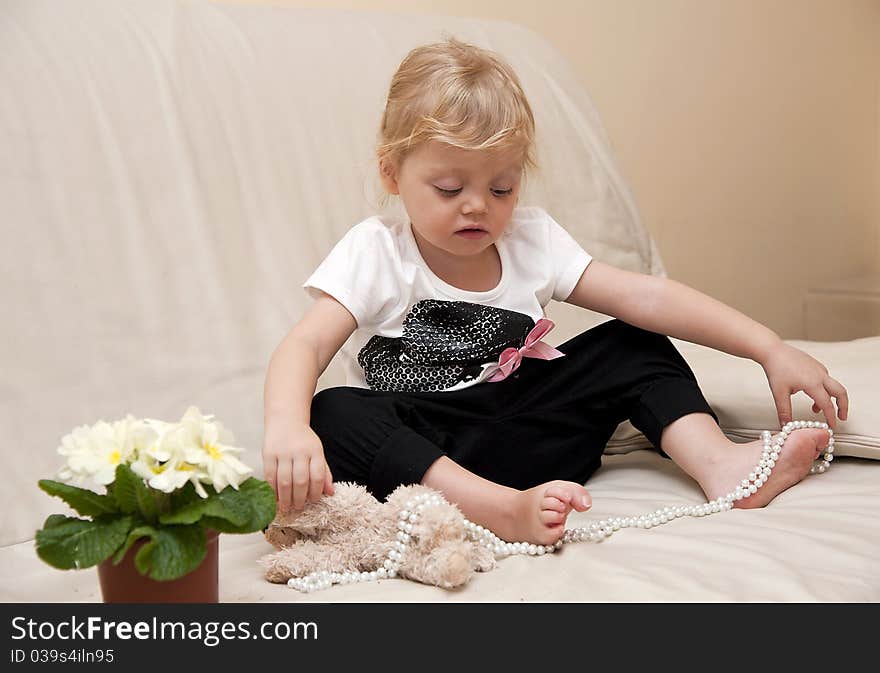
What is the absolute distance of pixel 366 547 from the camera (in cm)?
94

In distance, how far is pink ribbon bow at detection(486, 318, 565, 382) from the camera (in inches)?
47.8

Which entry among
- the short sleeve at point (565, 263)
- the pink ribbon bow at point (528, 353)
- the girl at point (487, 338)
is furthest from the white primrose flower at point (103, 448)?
the short sleeve at point (565, 263)

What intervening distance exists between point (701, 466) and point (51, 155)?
2.66 feet

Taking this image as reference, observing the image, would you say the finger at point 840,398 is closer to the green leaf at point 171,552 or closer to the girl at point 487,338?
the girl at point 487,338

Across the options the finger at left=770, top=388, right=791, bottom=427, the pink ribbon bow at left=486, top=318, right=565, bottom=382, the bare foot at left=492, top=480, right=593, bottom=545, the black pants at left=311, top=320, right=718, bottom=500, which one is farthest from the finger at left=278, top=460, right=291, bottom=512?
the finger at left=770, top=388, right=791, bottom=427

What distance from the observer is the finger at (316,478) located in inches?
37.6

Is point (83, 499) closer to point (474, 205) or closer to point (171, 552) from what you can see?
point (171, 552)

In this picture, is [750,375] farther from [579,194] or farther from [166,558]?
[166,558]

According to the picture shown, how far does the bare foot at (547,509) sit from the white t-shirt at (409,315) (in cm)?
26

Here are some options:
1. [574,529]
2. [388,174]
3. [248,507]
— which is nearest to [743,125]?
[388,174]

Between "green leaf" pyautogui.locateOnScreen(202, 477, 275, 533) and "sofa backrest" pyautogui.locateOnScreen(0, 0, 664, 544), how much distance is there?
416 mm

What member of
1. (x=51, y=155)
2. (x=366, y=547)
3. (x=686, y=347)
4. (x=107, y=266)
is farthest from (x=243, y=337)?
(x=686, y=347)

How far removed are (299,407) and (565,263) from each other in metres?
0.44

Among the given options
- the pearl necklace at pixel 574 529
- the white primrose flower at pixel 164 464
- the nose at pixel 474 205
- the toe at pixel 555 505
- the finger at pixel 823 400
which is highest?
the nose at pixel 474 205
